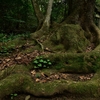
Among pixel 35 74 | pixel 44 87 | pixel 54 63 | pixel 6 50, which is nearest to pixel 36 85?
pixel 44 87

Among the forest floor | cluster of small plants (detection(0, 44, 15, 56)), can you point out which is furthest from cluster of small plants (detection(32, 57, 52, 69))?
cluster of small plants (detection(0, 44, 15, 56))

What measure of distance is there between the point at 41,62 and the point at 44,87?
102 centimetres

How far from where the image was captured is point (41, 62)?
4.86 m

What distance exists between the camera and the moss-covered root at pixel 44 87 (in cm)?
390

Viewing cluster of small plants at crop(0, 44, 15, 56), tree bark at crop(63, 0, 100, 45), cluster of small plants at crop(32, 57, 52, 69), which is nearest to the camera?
cluster of small plants at crop(32, 57, 52, 69)

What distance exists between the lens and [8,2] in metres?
10.1

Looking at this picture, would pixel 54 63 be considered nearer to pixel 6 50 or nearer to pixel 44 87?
pixel 44 87

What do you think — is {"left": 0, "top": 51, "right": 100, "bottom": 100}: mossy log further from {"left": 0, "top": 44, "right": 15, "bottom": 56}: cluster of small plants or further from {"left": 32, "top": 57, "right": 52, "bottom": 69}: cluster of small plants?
{"left": 0, "top": 44, "right": 15, "bottom": 56}: cluster of small plants

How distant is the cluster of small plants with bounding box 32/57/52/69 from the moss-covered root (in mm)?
713

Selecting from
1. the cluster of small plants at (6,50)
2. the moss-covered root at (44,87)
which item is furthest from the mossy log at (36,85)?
the cluster of small plants at (6,50)

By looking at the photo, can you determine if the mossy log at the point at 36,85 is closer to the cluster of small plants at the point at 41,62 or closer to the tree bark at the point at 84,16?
the cluster of small plants at the point at 41,62

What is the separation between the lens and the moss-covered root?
3.90 m

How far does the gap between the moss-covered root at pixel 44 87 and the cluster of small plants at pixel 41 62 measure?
2.34 feet

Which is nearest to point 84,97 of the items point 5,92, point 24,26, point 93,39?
point 5,92
